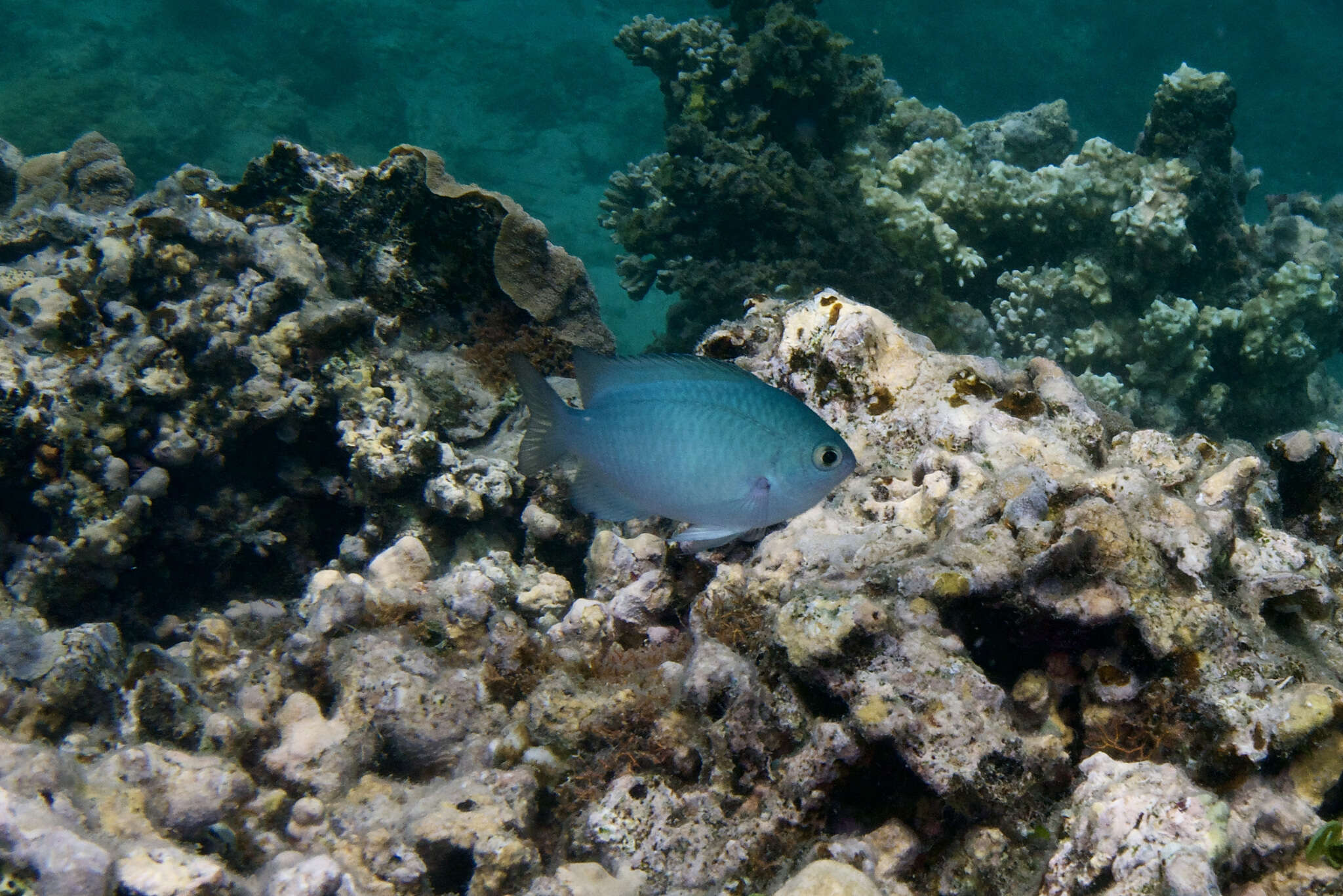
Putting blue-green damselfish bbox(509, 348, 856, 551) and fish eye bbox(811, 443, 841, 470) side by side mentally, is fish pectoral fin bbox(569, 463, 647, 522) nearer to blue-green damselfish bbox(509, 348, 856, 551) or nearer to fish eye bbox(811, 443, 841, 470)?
blue-green damselfish bbox(509, 348, 856, 551)

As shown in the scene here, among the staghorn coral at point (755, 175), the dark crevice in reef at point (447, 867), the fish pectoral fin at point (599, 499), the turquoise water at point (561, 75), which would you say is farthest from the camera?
the turquoise water at point (561, 75)

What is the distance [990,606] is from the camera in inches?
87.8

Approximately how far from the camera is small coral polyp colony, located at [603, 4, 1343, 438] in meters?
7.31

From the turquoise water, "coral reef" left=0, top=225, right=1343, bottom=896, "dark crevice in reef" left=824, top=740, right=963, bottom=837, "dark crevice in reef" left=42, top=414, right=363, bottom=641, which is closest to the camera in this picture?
"coral reef" left=0, top=225, right=1343, bottom=896

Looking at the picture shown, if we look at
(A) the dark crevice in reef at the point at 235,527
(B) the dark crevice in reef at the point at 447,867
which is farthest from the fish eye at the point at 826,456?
(A) the dark crevice in reef at the point at 235,527

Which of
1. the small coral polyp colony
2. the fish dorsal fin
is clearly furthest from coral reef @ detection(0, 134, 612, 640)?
the small coral polyp colony

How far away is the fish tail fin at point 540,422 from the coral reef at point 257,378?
2.12 metres

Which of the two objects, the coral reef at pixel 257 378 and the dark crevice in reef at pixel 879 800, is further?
the coral reef at pixel 257 378

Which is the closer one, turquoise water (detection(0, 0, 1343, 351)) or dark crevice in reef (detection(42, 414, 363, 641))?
dark crevice in reef (detection(42, 414, 363, 641))

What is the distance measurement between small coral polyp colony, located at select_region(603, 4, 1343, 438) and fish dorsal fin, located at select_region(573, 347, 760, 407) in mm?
5037

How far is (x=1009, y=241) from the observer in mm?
7938

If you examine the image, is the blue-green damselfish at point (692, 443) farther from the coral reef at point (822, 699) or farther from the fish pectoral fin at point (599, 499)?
the coral reef at point (822, 699)

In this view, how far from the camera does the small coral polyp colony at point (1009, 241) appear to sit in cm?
731

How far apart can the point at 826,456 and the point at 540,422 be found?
34.8 inches
